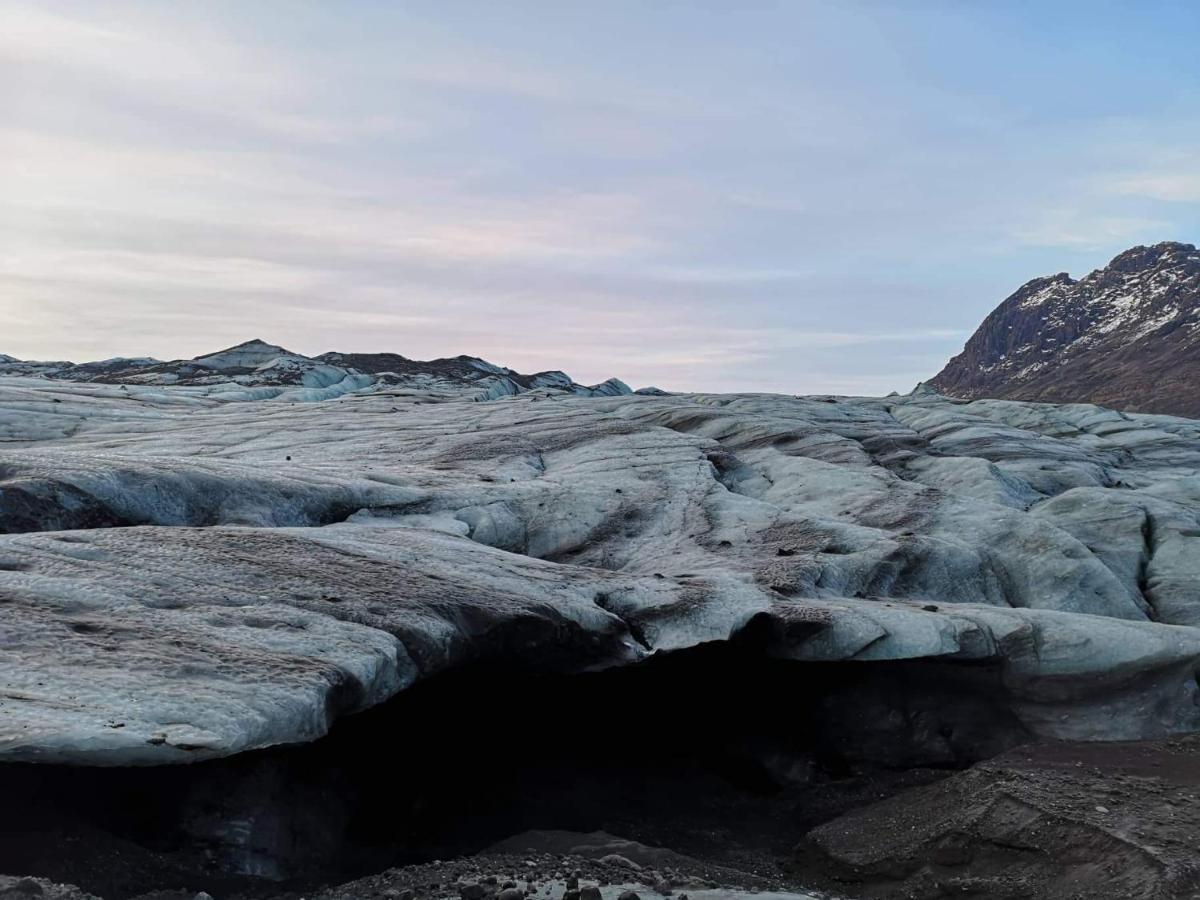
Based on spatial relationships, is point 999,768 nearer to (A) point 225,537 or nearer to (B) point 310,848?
(B) point 310,848

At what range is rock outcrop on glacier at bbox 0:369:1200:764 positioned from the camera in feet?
37.7

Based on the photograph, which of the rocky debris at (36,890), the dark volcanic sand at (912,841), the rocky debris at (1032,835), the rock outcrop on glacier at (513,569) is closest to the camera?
the rocky debris at (36,890)

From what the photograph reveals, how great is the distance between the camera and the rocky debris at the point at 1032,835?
42.8 feet

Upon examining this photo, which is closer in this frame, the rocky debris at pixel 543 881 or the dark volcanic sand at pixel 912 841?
the rocky debris at pixel 543 881

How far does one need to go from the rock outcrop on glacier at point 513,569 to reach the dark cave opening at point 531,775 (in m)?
1.23

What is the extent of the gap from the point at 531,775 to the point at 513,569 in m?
3.45

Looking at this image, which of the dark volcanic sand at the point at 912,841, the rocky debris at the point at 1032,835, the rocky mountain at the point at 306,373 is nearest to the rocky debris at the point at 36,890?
the dark volcanic sand at the point at 912,841

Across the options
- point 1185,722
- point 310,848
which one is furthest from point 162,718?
point 1185,722

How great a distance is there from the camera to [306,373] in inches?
3460

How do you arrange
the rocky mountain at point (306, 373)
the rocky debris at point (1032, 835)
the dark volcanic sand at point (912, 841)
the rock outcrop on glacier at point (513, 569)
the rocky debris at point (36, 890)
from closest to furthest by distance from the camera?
the rocky debris at point (36, 890) → the rock outcrop on glacier at point (513, 569) → the dark volcanic sand at point (912, 841) → the rocky debris at point (1032, 835) → the rocky mountain at point (306, 373)

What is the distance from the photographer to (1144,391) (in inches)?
6909

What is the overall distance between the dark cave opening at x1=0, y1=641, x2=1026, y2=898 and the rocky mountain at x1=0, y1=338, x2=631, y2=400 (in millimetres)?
53429

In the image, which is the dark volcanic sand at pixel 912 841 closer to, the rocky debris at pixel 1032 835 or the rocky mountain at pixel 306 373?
the rocky debris at pixel 1032 835

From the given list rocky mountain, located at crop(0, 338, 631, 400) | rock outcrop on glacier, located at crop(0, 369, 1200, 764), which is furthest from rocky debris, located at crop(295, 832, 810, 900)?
rocky mountain, located at crop(0, 338, 631, 400)
